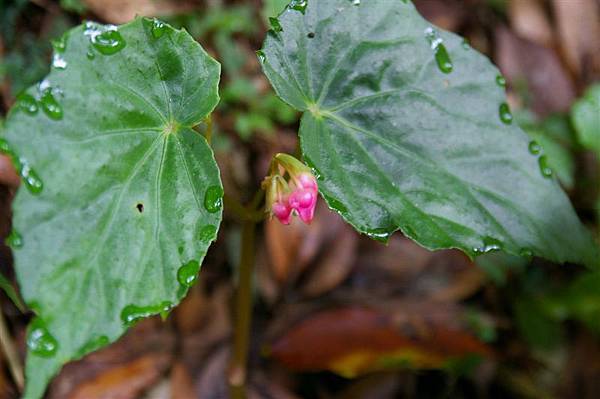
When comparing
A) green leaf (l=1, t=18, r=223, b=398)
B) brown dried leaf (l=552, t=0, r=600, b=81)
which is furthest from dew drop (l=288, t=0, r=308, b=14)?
brown dried leaf (l=552, t=0, r=600, b=81)

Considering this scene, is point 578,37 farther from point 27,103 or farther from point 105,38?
point 27,103

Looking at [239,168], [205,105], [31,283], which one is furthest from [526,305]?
[31,283]

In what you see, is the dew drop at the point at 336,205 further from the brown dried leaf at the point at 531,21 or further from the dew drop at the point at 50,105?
the brown dried leaf at the point at 531,21

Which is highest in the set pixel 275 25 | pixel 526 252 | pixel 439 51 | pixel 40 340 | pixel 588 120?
pixel 275 25

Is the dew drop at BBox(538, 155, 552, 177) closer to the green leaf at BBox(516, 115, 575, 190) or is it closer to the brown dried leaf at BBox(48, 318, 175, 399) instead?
the green leaf at BBox(516, 115, 575, 190)

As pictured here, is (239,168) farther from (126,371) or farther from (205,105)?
(205,105)

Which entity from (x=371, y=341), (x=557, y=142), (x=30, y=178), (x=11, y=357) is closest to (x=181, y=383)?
(x=11, y=357)

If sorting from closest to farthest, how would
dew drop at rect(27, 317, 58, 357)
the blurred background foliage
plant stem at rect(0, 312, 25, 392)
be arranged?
dew drop at rect(27, 317, 58, 357)
plant stem at rect(0, 312, 25, 392)
the blurred background foliage
